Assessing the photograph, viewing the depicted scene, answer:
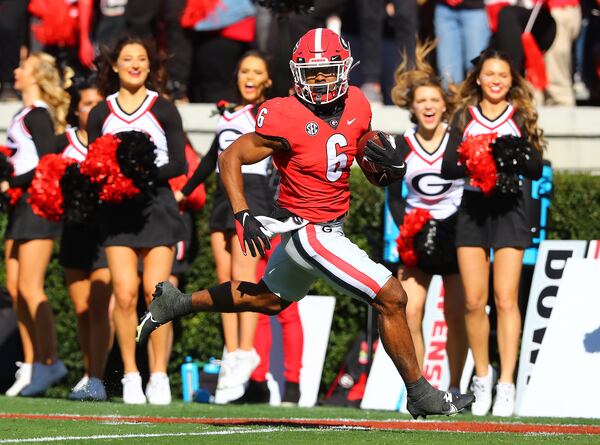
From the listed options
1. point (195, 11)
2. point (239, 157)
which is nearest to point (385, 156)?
point (239, 157)

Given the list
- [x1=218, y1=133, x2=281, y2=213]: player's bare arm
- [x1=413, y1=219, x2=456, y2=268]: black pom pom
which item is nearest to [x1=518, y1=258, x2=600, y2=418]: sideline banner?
[x1=413, y1=219, x2=456, y2=268]: black pom pom

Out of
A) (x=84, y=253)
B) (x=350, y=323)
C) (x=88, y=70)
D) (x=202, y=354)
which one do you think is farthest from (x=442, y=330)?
(x=88, y=70)

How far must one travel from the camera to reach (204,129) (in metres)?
13.1

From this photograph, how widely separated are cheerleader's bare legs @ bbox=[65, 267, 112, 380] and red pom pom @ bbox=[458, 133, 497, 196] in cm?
301

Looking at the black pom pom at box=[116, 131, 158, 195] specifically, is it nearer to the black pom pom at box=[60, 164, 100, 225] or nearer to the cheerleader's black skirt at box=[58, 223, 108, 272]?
the black pom pom at box=[60, 164, 100, 225]

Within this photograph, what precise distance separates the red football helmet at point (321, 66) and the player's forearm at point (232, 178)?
0.53 meters

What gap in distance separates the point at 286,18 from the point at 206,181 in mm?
1485

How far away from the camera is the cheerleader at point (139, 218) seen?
10484 millimetres

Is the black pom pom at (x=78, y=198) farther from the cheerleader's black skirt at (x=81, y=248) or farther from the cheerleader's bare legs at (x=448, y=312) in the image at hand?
the cheerleader's bare legs at (x=448, y=312)

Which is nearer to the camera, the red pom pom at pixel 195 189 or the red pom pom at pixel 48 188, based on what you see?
the red pom pom at pixel 48 188

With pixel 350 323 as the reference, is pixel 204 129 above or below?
above

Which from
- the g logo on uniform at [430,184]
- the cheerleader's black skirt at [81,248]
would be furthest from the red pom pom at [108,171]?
the g logo on uniform at [430,184]

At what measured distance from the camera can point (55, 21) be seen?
45.2 ft

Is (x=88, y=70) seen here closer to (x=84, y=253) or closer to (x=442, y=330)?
(x=84, y=253)
